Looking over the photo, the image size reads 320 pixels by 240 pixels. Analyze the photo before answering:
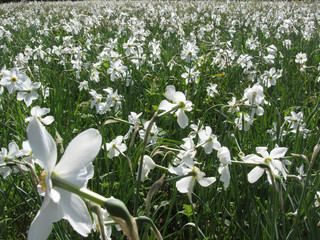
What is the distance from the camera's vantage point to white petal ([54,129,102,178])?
0.58 m

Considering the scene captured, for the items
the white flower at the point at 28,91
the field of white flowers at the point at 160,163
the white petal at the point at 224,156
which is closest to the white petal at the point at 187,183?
the field of white flowers at the point at 160,163

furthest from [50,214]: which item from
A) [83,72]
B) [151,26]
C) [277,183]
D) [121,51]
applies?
[151,26]

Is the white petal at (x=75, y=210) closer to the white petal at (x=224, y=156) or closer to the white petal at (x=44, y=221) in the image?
the white petal at (x=44, y=221)

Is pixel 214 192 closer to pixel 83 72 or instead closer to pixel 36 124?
pixel 36 124

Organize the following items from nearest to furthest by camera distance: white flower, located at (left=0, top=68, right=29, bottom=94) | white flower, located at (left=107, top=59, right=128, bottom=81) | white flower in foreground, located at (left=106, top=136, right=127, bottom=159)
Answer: white flower in foreground, located at (left=106, top=136, right=127, bottom=159) < white flower, located at (left=0, top=68, right=29, bottom=94) < white flower, located at (left=107, top=59, right=128, bottom=81)

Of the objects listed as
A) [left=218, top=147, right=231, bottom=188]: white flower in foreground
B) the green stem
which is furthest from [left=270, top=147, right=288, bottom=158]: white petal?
the green stem

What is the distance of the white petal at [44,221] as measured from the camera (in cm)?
54

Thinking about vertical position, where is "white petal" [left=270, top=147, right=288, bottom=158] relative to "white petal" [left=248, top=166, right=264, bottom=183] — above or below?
above

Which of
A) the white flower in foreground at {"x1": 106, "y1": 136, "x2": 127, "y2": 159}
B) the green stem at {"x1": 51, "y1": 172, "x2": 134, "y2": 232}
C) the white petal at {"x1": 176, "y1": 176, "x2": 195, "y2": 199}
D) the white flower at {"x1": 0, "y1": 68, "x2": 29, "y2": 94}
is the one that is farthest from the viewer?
the white flower at {"x1": 0, "y1": 68, "x2": 29, "y2": 94}

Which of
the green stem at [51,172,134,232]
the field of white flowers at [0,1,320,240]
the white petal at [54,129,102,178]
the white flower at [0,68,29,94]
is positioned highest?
the white petal at [54,129,102,178]

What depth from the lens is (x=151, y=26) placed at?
7590 millimetres

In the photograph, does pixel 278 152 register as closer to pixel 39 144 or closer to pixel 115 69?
pixel 39 144

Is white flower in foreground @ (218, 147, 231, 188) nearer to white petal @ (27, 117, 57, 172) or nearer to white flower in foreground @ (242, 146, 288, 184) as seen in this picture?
white flower in foreground @ (242, 146, 288, 184)

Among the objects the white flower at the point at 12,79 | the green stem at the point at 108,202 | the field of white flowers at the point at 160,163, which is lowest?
the field of white flowers at the point at 160,163
